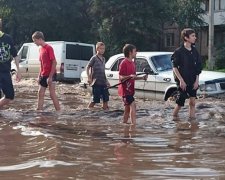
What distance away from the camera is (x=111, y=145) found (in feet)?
23.3

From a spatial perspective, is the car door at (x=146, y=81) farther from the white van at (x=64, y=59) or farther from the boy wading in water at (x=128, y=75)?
the white van at (x=64, y=59)

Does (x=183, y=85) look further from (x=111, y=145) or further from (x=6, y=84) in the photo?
(x=6, y=84)

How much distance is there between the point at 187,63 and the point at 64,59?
44.9 ft

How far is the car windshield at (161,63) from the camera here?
13750 mm

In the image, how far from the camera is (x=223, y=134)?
25.9 feet

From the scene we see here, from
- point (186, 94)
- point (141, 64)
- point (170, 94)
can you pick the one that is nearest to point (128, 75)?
point (186, 94)

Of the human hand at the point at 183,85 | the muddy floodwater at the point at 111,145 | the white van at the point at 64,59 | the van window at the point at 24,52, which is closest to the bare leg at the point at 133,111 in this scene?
the muddy floodwater at the point at 111,145

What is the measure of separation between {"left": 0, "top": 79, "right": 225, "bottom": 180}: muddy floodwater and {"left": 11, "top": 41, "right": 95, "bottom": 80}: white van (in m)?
11.8

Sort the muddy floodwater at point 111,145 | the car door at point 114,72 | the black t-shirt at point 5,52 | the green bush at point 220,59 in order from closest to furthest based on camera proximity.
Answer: the muddy floodwater at point 111,145, the black t-shirt at point 5,52, the car door at point 114,72, the green bush at point 220,59

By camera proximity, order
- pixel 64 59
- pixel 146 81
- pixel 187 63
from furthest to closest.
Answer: pixel 64 59
pixel 146 81
pixel 187 63

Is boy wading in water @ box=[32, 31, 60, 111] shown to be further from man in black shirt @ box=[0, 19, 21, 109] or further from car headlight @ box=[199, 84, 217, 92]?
car headlight @ box=[199, 84, 217, 92]

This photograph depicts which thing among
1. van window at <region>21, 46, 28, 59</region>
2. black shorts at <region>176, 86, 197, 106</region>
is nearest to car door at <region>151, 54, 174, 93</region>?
black shorts at <region>176, 86, 197, 106</region>

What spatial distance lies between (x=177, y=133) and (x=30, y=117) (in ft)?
10.5

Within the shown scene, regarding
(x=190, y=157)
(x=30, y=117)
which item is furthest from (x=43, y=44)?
→ (x=190, y=157)
